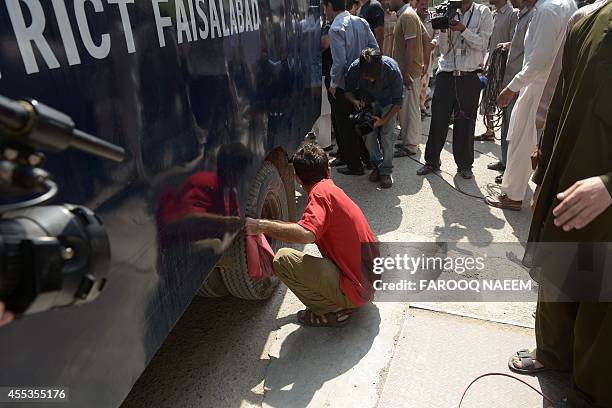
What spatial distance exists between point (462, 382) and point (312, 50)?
290 centimetres

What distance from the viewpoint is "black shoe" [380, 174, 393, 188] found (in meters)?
4.80

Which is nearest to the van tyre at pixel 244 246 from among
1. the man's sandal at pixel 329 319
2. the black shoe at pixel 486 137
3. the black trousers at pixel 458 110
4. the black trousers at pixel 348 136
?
the man's sandal at pixel 329 319

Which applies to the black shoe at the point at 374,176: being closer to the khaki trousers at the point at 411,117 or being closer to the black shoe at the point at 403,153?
the black shoe at the point at 403,153

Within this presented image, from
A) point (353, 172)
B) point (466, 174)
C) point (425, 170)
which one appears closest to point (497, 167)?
point (466, 174)

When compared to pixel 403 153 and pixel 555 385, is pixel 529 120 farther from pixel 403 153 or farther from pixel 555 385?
pixel 555 385

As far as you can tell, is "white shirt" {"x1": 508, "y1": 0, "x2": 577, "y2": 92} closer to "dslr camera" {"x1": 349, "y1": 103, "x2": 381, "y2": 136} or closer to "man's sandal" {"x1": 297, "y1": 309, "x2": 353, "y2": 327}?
"dslr camera" {"x1": 349, "y1": 103, "x2": 381, "y2": 136}

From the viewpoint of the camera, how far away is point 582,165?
1.74 metres

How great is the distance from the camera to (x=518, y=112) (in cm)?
377

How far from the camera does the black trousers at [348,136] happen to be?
506 centimetres

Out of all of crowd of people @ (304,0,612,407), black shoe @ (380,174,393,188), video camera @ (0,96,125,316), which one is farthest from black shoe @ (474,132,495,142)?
video camera @ (0,96,125,316)

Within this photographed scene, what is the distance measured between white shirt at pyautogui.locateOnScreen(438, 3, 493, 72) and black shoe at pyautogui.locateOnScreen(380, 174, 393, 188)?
118 cm

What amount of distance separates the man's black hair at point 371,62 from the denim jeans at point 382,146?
0.56 meters

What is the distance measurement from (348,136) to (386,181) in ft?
2.31

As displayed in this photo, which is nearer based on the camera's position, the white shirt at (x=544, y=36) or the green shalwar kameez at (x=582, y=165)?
the green shalwar kameez at (x=582, y=165)
